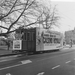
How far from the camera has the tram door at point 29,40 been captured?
15.2 meters

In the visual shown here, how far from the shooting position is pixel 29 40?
15.4 meters

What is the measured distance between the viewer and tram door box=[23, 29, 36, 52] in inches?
597

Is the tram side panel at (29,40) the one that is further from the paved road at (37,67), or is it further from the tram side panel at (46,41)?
the paved road at (37,67)

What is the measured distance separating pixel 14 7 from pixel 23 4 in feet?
4.46

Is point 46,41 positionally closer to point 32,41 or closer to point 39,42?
point 39,42

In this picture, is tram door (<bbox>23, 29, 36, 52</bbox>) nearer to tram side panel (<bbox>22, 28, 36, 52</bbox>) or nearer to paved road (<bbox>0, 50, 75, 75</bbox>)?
tram side panel (<bbox>22, 28, 36, 52</bbox>)

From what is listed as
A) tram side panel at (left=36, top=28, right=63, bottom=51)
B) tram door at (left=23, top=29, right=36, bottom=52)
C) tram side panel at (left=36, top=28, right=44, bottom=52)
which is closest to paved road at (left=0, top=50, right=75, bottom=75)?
tram door at (left=23, top=29, right=36, bottom=52)

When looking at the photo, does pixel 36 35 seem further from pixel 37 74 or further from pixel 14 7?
pixel 37 74

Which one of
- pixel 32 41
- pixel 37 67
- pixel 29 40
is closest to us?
pixel 37 67

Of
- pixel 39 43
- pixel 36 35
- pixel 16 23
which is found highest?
pixel 16 23

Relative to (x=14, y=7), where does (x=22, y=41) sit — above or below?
below

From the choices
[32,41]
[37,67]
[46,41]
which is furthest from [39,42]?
[37,67]

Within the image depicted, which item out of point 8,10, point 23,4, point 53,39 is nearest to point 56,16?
point 53,39

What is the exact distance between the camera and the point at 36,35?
15117 millimetres
